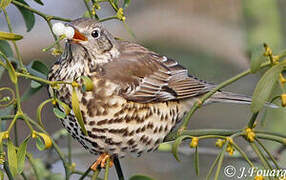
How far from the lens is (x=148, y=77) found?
11.3 feet

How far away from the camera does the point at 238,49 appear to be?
5469 millimetres

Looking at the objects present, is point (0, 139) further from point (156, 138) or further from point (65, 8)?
point (65, 8)

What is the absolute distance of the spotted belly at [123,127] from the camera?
9.68 ft

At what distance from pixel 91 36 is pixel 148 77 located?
470 mm

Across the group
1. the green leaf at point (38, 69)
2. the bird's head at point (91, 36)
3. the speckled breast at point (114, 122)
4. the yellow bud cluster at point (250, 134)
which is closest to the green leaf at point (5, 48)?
the green leaf at point (38, 69)

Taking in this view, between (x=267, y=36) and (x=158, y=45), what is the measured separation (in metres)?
1.83

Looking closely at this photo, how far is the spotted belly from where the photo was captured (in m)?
2.95

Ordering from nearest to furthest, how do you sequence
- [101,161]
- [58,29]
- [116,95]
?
[58,29] → [101,161] → [116,95]

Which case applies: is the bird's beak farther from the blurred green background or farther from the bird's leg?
the blurred green background

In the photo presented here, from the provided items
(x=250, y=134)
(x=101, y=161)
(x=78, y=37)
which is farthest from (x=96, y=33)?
(x=250, y=134)

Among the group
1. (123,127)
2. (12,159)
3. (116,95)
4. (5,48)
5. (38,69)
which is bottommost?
(123,127)

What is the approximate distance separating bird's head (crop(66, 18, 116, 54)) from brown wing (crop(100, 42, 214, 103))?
0.09 m

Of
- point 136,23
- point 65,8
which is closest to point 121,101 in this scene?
point 136,23

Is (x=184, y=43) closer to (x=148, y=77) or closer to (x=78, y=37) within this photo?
(x=148, y=77)
